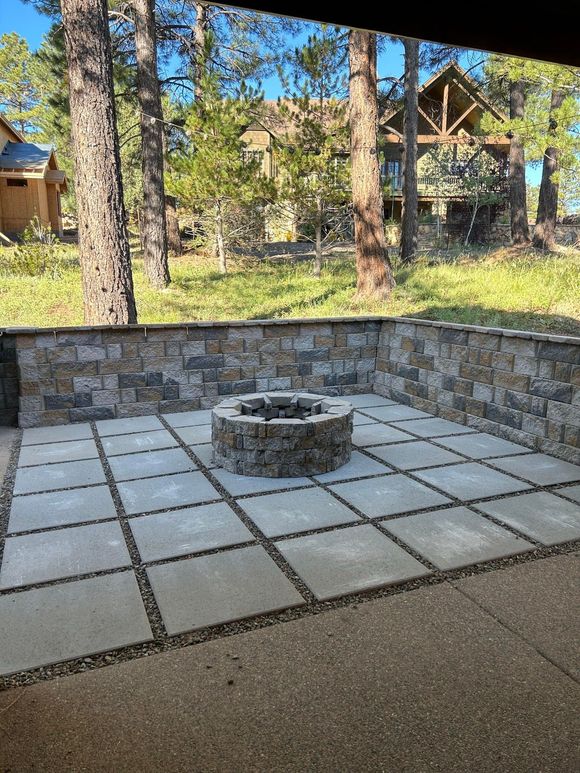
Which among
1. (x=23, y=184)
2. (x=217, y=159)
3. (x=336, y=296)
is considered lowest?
(x=336, y=296)

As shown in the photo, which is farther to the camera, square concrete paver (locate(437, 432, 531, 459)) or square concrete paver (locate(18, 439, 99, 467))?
square concrete paver (locate(437, 432, 531, 459))

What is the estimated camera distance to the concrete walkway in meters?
1.38

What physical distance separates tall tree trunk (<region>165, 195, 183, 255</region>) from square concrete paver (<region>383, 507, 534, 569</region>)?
12.1 meters

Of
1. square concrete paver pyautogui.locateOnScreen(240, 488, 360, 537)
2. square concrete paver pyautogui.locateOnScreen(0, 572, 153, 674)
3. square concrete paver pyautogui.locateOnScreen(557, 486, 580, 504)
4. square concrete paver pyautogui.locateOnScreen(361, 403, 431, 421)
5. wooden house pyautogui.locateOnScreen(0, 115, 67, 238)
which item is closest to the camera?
square concrete paver pyautogui.locateOnScreen(0, 572, 153, 674)

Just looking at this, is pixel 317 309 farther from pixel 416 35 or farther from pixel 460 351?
pixel 416 35

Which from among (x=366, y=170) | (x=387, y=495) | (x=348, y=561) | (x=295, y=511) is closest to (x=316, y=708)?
(x=348, y=561)

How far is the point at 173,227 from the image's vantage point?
13617 mm

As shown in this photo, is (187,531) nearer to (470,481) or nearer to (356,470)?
(356,470)

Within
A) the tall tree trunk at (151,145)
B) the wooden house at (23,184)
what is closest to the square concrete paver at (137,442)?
the tall tree trunk at (151,145)

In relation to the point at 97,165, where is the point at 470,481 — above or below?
below

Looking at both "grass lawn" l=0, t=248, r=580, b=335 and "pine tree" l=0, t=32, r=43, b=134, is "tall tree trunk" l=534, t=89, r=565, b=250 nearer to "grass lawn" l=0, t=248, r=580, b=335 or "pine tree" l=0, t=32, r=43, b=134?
"grass lawn" l=0, t=248, r=580, b=335

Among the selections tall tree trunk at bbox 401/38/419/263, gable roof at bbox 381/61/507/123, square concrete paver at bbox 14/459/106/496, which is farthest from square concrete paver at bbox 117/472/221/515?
gable roof at bbox 381/61/507/123

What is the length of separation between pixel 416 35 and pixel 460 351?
312cm

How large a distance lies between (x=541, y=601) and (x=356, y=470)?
1562 millimetres
